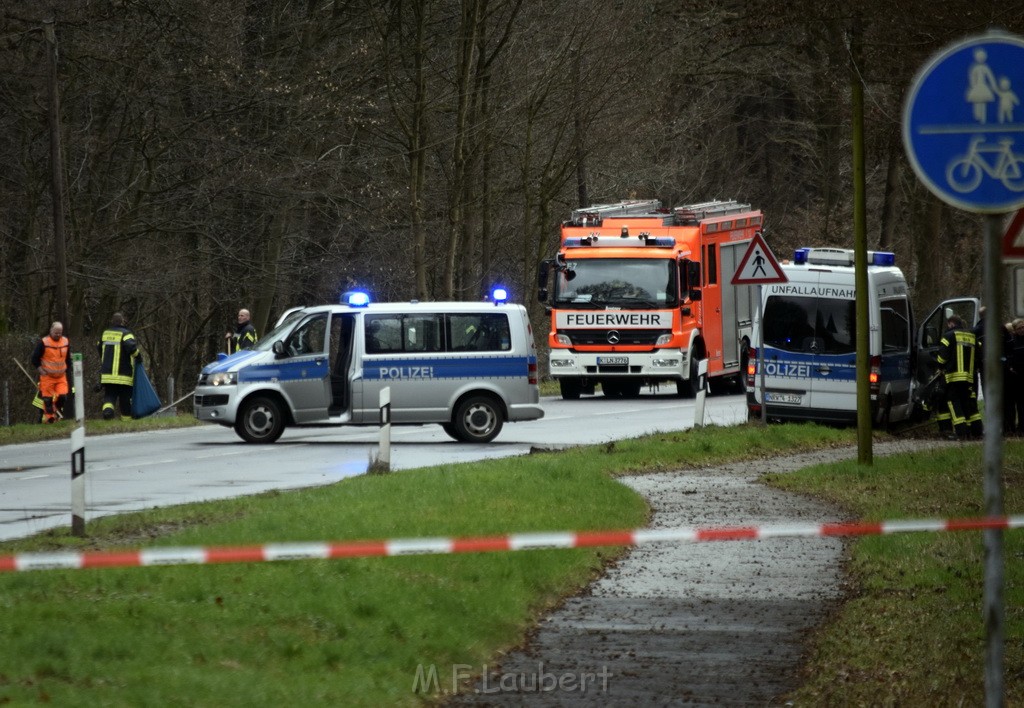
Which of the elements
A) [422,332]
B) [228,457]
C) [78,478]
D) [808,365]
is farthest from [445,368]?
[78,478]

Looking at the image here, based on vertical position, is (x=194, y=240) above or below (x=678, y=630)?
above

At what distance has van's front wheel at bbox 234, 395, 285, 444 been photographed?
24.1 m

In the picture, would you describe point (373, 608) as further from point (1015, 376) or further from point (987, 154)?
point (1015, 376)

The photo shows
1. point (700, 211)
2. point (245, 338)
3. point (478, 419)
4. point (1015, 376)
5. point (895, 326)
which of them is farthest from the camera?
point (700, 211)

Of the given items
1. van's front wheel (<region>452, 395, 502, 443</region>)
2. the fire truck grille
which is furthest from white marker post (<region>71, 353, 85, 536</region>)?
the fire truck grille

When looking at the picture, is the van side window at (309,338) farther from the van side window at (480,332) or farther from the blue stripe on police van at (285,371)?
the van side window at (480,332)

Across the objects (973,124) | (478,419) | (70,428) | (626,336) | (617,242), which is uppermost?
(617,242)

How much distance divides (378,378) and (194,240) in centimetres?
1562

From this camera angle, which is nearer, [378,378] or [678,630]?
[678,630]

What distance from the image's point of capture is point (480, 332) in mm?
24125

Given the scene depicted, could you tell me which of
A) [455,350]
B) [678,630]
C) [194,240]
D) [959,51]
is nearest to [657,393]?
[194,240]

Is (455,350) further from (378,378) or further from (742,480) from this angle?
(742,480)

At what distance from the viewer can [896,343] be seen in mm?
25859

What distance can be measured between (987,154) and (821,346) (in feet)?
61.8
